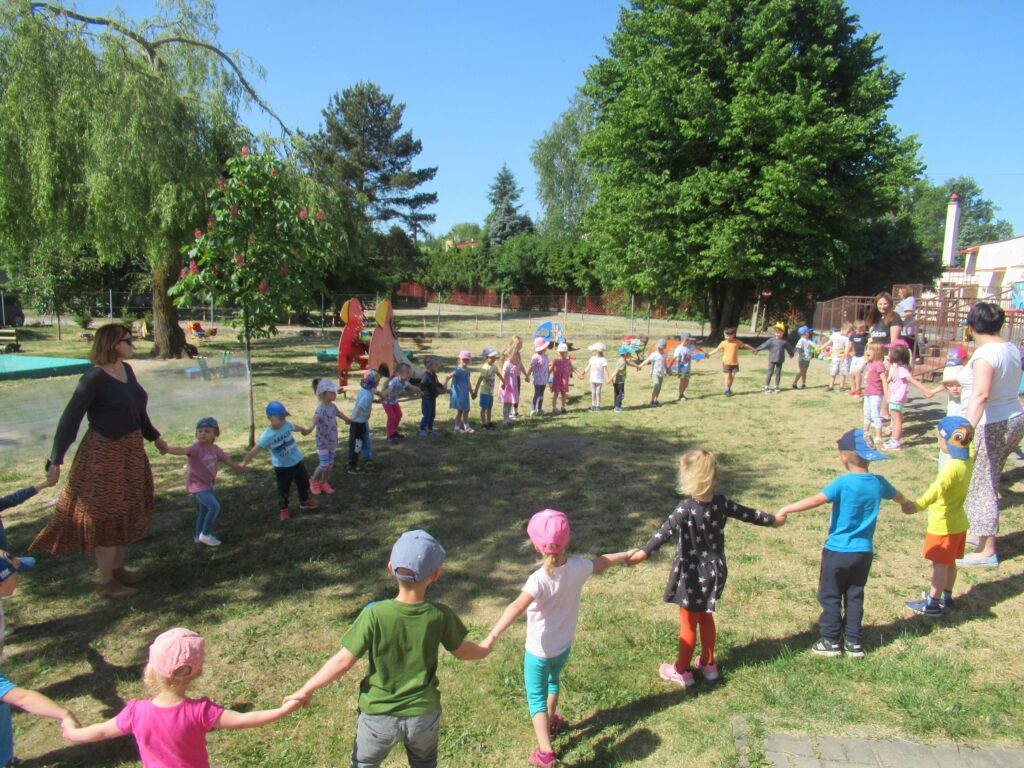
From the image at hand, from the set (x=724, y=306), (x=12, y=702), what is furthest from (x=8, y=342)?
(x=724, y=306)

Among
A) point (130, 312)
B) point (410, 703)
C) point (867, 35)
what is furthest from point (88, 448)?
point (130, 312)

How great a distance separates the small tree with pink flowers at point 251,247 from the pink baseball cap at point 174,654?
24.7ft

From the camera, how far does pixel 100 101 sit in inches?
564

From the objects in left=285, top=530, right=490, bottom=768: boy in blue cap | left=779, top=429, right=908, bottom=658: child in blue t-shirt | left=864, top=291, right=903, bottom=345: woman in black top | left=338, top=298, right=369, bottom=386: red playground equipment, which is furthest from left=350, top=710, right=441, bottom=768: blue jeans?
left=338, top=298, right=369, bottom=386: red playground equipment

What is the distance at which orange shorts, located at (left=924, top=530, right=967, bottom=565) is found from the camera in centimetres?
475

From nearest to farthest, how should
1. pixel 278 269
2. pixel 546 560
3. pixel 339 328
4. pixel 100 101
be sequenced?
pixel 546 560 < pixel 278 269 < pixel 100 101 < pixel 339 328

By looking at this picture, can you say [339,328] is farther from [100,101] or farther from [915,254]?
[915,254]

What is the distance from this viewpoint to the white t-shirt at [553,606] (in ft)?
10.9

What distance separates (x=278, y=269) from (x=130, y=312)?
26293 millimetres

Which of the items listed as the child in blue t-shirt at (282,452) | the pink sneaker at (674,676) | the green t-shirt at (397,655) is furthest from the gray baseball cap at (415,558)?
the child in blue t-shirt at (282,452)

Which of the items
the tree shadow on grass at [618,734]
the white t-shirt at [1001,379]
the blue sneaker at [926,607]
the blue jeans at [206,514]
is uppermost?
the white t-shirt at [1001,379]

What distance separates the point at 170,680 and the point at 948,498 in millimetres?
4899

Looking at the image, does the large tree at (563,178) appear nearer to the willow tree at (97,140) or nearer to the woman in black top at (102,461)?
the willow tree at (97,140)

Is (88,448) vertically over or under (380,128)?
under
